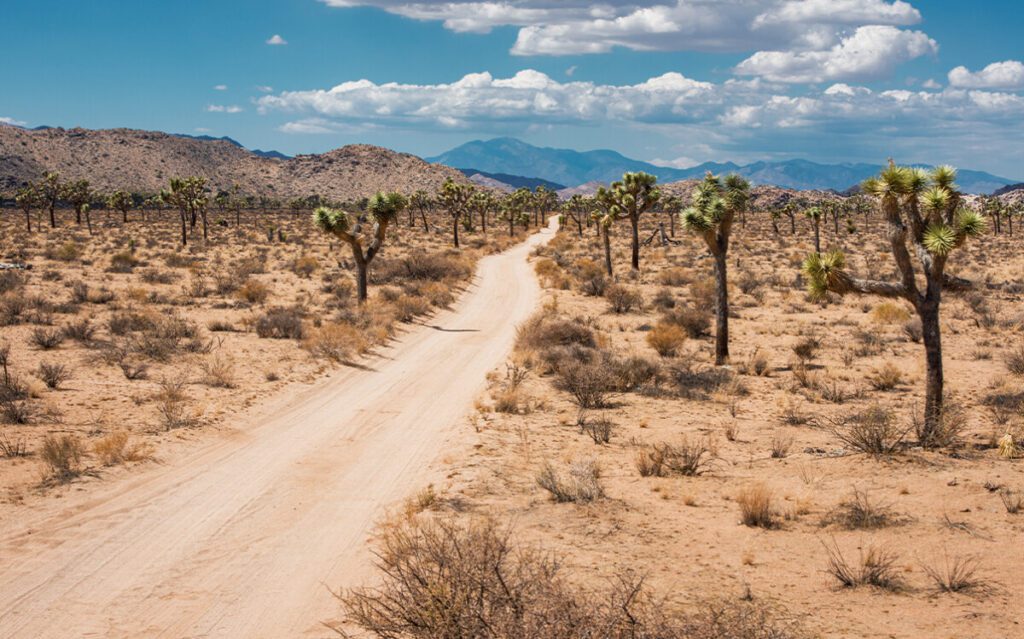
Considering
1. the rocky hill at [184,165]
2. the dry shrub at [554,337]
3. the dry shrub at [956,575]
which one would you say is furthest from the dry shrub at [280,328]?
the rocky hill at [184,165]

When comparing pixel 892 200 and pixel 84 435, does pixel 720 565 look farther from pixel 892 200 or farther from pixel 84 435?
pixel 84 435

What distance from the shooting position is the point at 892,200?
1345 centimetres

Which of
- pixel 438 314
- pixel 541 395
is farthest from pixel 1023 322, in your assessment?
pixel 438 314

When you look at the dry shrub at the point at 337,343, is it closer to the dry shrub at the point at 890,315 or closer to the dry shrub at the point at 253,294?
the dry shrub at the point at 253,294

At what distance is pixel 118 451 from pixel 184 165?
187 metres

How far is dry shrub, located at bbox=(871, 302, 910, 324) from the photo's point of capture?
85.6ft

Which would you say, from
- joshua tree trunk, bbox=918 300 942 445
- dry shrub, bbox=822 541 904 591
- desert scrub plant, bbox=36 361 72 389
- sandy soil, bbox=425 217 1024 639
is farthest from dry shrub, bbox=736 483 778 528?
desert scrub plant, bbox=36 361 72 389

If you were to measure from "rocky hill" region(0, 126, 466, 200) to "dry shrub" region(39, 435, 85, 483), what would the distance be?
144766 millimetres

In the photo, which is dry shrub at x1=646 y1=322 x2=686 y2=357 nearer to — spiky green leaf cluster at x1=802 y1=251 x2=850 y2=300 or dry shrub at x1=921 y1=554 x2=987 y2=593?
spiky green leaf cluster at x1=802 y1=251 x2=850 y2=300

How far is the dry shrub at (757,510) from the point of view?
948 cm

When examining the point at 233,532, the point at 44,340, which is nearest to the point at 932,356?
the point at 233,532

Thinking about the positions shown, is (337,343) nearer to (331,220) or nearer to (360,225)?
(360,225)

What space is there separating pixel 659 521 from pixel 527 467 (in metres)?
2.92

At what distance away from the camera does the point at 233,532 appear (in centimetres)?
947
